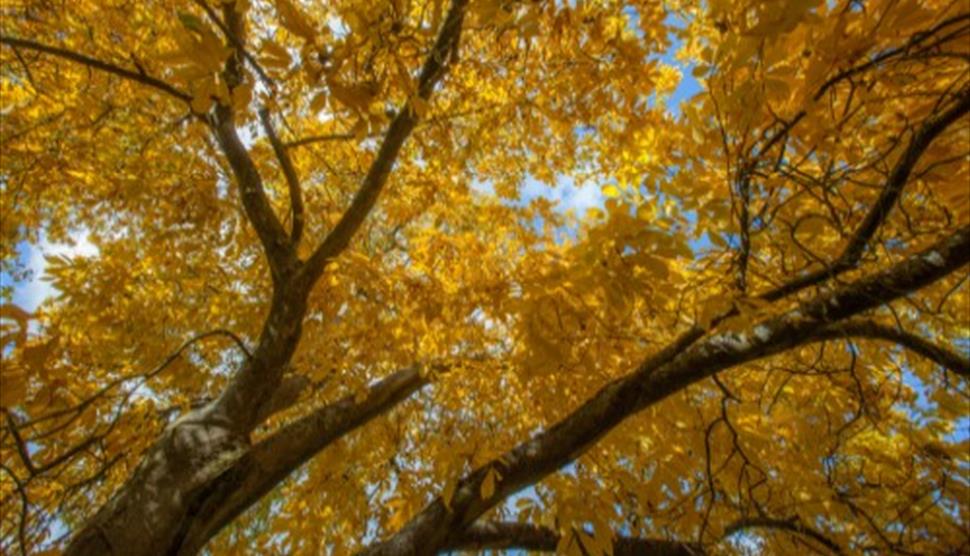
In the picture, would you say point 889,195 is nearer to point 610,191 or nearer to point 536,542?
point 610,191

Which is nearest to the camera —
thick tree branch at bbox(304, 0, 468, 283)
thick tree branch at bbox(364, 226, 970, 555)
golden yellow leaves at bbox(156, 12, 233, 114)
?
golden yellow leaves at bbox(156, 12, 233, 114)

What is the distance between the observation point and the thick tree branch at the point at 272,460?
2.64m

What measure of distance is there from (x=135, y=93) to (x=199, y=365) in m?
2.42

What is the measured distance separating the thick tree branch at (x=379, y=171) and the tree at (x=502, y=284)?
0.05 feet

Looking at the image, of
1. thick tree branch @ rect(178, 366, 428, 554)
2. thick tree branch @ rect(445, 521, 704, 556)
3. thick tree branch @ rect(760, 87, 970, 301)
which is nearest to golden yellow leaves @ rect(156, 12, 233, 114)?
thick tree branch @ rect(760, 87, 970, 301)

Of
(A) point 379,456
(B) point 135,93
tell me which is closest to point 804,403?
(A) point 379,456

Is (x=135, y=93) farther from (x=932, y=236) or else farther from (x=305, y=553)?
(x=932, y=236)

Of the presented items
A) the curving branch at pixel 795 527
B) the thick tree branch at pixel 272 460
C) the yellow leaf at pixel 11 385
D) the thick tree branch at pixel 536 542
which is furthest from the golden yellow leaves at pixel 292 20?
the curving branch at pixel 795 527

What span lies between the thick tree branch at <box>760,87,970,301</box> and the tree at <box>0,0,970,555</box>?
1 centimetres

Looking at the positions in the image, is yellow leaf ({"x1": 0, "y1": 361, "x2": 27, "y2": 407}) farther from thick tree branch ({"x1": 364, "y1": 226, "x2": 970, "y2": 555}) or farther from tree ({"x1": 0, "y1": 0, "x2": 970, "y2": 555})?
thick tree branch ({"x1": 364, "y1": 226, "x2": 970, "y2": 555})

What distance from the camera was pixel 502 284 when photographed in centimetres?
329

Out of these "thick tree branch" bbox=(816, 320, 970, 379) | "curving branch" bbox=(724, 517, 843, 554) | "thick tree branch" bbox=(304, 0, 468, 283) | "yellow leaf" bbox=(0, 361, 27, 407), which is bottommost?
"curving branch" bbox=(724, 517, 843, 554)

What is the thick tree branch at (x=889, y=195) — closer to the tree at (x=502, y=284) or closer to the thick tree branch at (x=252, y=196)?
the tree at (x=502, y=284)

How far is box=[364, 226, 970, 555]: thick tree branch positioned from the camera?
192 centimetres
